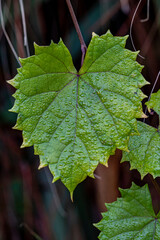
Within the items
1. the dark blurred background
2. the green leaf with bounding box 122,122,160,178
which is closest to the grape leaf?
the green leaf with bounding box 122,122,160,178

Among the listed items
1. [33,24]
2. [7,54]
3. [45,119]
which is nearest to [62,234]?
[7,54]

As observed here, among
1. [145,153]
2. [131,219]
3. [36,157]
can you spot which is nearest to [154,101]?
[145,153]

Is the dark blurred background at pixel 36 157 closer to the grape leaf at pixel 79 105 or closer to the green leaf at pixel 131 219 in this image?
the green leaf at pixel 131 219

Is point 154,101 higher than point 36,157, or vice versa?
point 154,101

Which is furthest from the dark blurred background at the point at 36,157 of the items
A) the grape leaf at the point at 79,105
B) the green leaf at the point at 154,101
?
the grape leaf at the point at 79,105

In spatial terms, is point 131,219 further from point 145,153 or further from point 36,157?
point 36,157

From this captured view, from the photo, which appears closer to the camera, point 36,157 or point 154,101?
point 154,101
